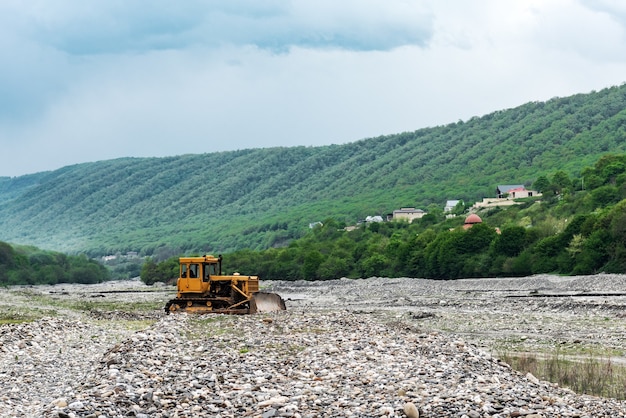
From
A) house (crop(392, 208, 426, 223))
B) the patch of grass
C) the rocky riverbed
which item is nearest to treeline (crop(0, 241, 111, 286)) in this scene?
house (crop(392, 208, 426, 223))

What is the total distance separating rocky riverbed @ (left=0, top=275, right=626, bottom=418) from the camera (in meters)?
16.5

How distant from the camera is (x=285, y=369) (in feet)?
69.7

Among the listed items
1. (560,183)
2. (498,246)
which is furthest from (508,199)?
(498,246)

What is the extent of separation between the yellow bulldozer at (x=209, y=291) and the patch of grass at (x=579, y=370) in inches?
594

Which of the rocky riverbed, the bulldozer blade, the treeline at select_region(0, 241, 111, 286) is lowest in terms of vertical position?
the rocky riverbed

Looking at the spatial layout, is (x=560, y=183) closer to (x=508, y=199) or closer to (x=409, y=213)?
(x=508, y=199)

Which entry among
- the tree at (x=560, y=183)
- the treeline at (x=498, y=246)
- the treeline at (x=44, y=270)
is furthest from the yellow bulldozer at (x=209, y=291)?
the treeline at (x=44, y=270)

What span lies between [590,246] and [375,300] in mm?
20129

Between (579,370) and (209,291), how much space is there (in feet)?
66.9

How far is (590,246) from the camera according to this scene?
75.1 metres

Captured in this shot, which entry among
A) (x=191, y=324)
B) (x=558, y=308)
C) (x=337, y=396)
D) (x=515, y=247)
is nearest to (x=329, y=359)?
(x=337, y=396)

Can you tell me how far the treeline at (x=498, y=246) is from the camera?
7683 cm

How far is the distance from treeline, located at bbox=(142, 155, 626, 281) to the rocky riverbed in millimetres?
36707

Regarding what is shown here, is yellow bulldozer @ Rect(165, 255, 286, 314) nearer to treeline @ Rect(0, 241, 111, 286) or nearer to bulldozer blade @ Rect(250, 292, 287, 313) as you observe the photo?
bulldozer blade @ Rect(250, 292, 287, 313)
